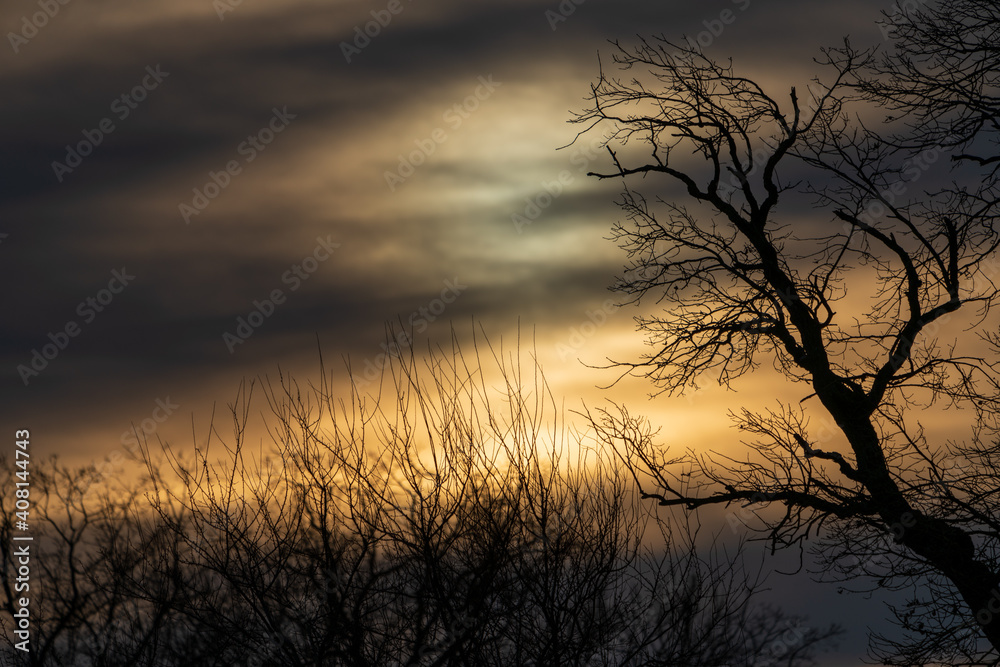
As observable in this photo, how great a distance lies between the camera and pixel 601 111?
1242 centimetres

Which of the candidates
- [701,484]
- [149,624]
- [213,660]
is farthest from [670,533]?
[149,624]

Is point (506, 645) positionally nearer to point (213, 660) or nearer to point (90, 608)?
point (213, 660)

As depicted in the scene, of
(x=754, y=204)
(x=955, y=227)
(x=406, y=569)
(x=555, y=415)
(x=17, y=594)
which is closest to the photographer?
(x=406, y=569)

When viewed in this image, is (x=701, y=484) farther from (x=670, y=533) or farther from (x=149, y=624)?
(x=149, y=624)

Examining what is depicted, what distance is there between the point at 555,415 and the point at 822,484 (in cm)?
351

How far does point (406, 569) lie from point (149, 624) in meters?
5.41

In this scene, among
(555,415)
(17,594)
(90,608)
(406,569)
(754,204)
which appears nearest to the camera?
(406,569)

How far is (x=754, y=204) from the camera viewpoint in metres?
12.2

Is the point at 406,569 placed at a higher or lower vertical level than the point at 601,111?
lower

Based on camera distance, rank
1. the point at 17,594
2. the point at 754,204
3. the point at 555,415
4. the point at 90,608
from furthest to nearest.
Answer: the point at 17,594, the point at 90,608, the point at 754,204, the point at 555,415

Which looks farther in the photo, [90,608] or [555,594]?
[90,608]

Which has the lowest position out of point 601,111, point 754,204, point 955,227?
point 955,227


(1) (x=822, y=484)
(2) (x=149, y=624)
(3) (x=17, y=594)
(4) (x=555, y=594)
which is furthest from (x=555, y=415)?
(3) (x=17, y=594)

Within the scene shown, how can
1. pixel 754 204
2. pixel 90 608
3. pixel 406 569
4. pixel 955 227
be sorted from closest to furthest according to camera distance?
pixel 406 569
pixel 955 227
pixel 754 204
pixel 90 608
